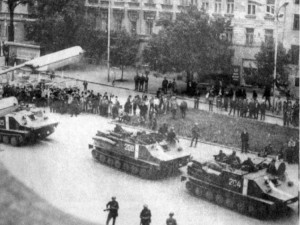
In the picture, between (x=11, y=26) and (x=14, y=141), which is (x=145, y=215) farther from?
(x=14, y=141)

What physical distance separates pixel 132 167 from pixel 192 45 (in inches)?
264

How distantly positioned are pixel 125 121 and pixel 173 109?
1.65 meters

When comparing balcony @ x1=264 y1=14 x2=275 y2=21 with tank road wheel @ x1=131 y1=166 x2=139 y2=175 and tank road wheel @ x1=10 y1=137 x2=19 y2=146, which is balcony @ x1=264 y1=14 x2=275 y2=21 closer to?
tank road wheel @ x1=131 y1=166 x2=139 y2=175

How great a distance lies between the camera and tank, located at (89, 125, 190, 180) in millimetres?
10594

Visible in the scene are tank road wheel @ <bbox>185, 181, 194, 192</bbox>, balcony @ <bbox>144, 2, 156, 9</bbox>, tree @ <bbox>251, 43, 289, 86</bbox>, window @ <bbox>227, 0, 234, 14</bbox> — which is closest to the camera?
tank road wheel @ <bbox>185, 181, 194, 192</bbox>

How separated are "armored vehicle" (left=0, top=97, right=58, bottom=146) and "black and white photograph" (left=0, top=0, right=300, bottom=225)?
1.3 inches

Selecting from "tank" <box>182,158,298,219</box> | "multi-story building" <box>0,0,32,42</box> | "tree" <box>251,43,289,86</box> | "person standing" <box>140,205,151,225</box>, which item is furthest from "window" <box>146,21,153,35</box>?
"person standing" <box>140,205,151,225</box>

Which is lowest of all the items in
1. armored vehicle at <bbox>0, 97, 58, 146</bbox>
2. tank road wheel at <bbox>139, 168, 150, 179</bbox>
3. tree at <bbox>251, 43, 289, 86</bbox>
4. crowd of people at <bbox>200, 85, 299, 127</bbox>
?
tank road wheel at <bbox>139, 168, 150, 179</bbox>

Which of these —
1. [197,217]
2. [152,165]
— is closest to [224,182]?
[197,217]

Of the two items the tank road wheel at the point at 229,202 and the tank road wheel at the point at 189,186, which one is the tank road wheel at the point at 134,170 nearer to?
the tank road wheel at the point at 189,186

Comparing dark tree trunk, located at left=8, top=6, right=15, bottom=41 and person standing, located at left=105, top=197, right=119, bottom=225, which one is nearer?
dark tree trunk, located at left=8, top=6, right=15, bottom=41

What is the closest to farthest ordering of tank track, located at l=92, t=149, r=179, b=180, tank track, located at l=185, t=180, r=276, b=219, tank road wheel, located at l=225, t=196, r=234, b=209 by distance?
tank track, located at l=185, t=180, r=276, b=219 < tank road wheel, located at l=225, t=196, r=234, b=209 < tank track, located at l=92, t=149, r=179, b=180

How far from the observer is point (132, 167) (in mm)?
10750

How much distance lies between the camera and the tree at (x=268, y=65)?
15227 millimetres
